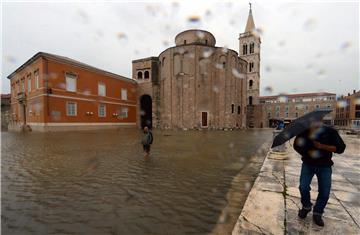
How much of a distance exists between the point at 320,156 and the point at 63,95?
84.1ft

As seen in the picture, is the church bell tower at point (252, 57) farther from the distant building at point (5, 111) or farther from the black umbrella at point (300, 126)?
the distant building at point (5, 111)

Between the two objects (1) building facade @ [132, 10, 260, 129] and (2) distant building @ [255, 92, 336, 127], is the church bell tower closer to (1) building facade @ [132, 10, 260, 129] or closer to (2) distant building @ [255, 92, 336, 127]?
(2) distant building @ [255, 92, 336, 127]

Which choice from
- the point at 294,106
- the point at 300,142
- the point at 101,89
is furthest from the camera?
the point at 294,106

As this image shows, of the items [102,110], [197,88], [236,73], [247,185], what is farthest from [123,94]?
[247,185]

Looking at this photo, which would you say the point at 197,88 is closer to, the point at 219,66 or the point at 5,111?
the point at 219,66

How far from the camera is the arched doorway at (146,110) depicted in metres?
35.9

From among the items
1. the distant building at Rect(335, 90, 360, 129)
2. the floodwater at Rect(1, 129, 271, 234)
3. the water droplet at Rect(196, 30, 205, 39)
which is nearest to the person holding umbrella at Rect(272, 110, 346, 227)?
the floodwater at Rect(1, 129, 271, 234)

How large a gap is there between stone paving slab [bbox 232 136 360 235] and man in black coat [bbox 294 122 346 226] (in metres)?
0.24

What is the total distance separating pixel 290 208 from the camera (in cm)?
303

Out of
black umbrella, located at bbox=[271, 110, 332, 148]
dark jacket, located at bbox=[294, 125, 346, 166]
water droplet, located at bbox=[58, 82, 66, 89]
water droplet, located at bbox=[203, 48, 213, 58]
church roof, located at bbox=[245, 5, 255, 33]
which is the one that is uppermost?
church roof, located at bbox=[245, 5, 255, 33]

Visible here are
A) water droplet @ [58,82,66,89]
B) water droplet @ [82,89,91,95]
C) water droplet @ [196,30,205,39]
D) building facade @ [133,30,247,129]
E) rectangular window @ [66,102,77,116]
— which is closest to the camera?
water droplet @ [58,82,66,89]

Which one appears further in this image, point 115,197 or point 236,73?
point 236,73

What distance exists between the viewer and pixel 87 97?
80.4ft

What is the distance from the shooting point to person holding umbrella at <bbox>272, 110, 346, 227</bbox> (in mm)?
2482
